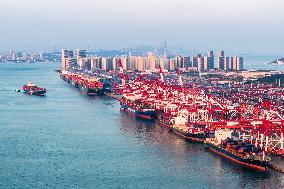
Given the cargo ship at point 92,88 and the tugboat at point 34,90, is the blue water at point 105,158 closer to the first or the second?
the tugboat at point 34,90

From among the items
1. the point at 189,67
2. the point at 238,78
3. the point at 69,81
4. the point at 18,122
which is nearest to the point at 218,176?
the point at 18,122

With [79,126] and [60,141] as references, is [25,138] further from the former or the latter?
[79,126]

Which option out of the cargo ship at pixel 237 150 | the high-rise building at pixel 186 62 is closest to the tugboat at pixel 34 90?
the cargo ship at pixel 237 150

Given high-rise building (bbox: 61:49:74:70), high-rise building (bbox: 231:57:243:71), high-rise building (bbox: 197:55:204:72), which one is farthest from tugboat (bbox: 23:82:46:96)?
high-rise building (bbox: 231:57:243:71)


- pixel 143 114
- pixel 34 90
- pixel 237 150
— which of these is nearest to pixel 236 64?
pixel 34 90

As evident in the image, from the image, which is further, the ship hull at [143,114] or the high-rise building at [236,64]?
the high-rise building at [236,64]

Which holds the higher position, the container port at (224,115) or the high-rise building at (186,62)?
the high-rise building at (186,62)

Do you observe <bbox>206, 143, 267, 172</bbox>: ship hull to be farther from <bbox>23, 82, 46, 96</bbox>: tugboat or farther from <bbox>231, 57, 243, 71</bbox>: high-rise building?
<bbox>231, 57, 243, 71</bbox>: high-rise building
